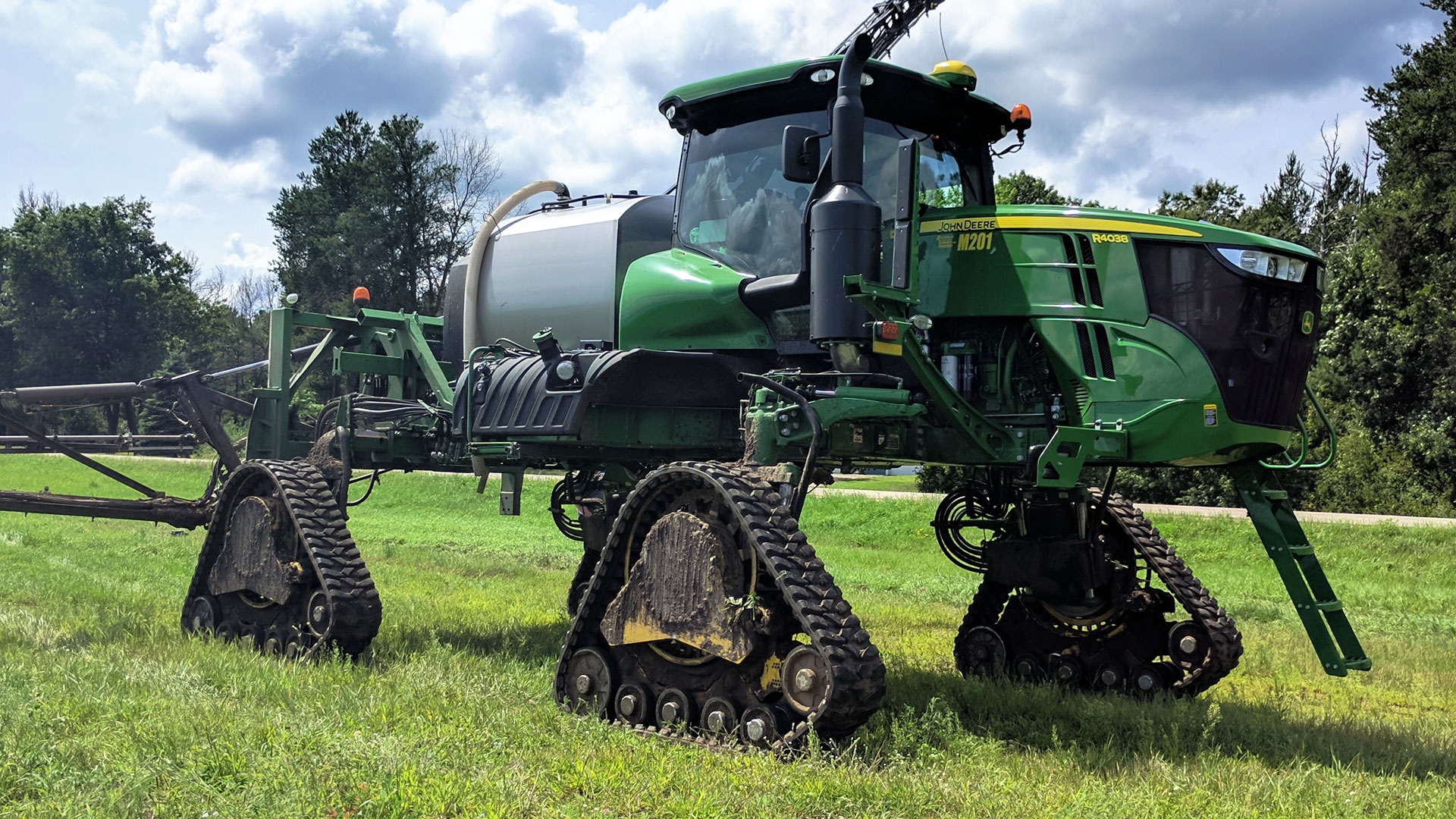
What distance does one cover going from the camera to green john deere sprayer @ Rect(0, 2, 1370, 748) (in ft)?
20.5

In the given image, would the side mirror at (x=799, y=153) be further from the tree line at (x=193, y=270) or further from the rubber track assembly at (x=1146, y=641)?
the tree line at (x=193, y=270)

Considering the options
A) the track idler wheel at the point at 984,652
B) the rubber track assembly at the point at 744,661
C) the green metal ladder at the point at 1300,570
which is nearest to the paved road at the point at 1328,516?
the track idler wheel at the point at 984,652

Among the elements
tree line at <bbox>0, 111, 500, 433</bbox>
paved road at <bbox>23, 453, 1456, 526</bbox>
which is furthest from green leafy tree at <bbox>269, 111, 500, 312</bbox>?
paved road at <bbox>23, 453, 1456, 526</bbox>

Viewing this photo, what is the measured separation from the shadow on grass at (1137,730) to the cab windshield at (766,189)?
2.70 m

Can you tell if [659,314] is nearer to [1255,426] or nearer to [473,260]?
[473,260]

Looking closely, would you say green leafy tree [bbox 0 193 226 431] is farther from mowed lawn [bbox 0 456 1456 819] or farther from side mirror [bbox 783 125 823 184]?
side mirror [bbox 783 125 823 184]

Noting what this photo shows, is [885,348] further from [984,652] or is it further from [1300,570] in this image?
[984,652]

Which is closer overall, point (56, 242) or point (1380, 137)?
point (1380, 137)

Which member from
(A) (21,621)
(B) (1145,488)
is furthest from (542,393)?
(B) (1145,488)

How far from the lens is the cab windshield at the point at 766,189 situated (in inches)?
288

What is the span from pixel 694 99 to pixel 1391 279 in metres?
24.3

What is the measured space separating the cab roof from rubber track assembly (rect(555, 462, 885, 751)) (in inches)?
98.3

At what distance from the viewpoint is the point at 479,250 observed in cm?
975

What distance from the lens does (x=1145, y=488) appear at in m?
25.9
